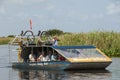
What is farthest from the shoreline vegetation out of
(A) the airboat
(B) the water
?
(B) the water

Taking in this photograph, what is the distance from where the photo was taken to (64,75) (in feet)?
102

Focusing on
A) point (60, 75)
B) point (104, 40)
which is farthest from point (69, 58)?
point (104, 40)

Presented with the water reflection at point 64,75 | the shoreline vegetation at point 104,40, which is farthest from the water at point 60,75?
the shoreline vegetation at point 104,40

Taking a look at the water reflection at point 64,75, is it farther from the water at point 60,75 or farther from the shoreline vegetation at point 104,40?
the shoreline vegetation at point 104,40

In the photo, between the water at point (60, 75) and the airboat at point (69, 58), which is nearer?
the water at point (60, 75)

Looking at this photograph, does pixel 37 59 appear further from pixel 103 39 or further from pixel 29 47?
pixel 103 39

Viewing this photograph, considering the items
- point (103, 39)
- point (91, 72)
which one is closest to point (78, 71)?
point (91, 72)

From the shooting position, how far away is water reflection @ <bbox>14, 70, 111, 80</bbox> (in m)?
29.3

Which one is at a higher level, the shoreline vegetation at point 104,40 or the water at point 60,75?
the shoreline vegetation at point 104,40

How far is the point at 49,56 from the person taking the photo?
35.4m

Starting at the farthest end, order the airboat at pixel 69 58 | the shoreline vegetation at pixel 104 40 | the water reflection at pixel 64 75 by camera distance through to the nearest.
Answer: the shoreline vegetation at pixel 104 40, the airboat at pixel 69 58, the water reflection at pixel 64 75

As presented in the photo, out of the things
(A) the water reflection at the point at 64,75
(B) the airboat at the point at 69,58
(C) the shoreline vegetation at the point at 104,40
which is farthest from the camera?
(C) the shoreline vegetation at the point at 104,40

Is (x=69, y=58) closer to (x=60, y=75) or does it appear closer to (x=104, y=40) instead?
(x=60, y=75)

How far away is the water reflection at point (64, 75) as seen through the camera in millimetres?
29297
